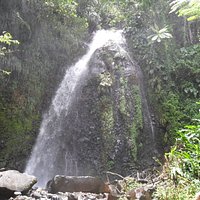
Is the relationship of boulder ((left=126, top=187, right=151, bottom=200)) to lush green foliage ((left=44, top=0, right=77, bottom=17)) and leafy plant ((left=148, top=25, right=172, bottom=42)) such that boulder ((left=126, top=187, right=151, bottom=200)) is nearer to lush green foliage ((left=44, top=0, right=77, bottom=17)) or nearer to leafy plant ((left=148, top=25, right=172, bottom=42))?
leafy plant ((left=148, top=25, right=172, bottom=42))

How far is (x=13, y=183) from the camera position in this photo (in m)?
5.98

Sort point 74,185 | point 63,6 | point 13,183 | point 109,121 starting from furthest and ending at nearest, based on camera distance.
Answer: point 63,6 < point 109,121 < point 74,185 < point 13,183

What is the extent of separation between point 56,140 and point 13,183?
3044 mm

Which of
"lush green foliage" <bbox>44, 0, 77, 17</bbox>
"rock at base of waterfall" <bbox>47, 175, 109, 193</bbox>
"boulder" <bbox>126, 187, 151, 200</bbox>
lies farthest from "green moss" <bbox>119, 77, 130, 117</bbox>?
"boulder" <bbox>126, 187, 151, 200</bbox>

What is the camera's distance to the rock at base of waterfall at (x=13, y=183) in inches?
230

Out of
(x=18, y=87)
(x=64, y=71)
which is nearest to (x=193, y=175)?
(x=18, y=87)

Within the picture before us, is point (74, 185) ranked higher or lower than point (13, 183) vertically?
lower

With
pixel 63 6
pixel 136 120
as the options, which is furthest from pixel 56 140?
pixel 63 6

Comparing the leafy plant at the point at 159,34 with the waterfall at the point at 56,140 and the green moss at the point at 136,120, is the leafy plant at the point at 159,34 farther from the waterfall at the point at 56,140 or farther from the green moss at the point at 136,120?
the waterfall at the point at 56,140

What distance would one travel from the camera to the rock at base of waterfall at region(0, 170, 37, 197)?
230 inches

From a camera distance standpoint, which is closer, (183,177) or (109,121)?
(183,177)

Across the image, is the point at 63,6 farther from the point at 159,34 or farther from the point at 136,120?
the point at 136,120

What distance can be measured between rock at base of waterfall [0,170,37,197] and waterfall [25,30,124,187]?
1.86m

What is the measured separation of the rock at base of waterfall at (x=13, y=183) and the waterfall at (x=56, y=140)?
1.86m
